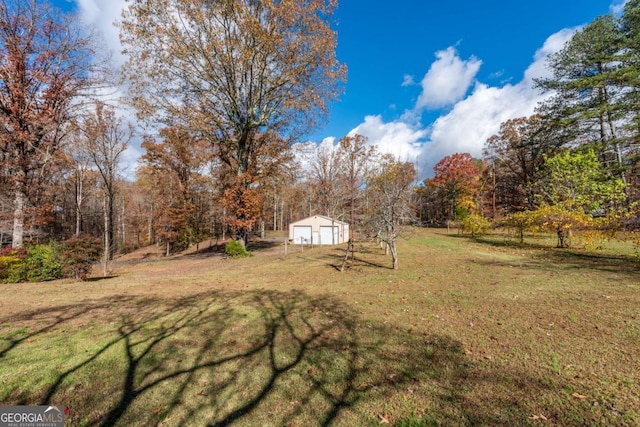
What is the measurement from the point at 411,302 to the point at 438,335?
189 centimetres

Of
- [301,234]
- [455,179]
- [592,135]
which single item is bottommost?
[301,234]

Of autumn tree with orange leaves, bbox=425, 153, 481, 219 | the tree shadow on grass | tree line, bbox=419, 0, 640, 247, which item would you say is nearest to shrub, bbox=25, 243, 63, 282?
the tree shadow on grass

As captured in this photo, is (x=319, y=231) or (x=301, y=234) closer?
(x=319, y=231)

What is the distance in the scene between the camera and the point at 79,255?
9.72 m

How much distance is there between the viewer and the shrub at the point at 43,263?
9750mm

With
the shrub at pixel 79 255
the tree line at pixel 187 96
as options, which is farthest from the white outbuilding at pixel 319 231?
the shrub at pixel 79 255

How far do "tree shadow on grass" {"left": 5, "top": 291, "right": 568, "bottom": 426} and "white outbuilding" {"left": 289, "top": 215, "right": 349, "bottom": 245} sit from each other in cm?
2049

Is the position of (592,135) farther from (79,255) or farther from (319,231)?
(79,255)

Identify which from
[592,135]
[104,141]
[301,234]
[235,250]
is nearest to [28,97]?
[104,141]

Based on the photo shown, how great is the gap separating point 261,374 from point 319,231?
74.5ft

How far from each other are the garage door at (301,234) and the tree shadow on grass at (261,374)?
20.9 meters

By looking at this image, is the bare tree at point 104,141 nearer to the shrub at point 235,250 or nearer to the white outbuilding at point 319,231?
the shrub at point 235,250

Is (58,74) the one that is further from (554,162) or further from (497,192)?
(497,192)

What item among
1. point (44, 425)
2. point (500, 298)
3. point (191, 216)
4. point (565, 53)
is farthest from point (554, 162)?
point (191, 216)
